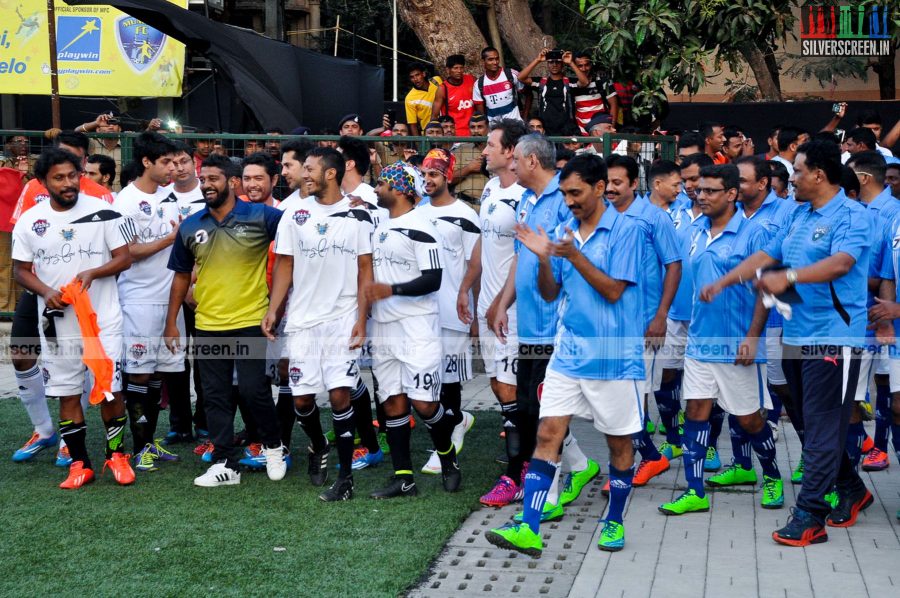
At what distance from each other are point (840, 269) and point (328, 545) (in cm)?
318

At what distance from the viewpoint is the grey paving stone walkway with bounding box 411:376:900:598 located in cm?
538

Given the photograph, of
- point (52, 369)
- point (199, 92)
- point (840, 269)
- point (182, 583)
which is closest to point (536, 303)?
point (840, 269)

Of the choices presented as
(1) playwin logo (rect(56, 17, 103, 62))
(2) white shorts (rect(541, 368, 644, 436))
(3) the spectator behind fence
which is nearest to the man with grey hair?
(2) white shorts (rect(541, 368, 644, 436))

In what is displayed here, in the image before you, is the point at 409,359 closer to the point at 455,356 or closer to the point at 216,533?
the point at 455,356

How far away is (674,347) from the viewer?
802cm

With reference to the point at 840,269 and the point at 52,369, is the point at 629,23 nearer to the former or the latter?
the point at 840,269

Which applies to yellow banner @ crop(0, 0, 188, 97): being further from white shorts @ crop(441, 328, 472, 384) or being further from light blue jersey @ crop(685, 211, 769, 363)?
light blue jersey @ crop(685, 211, 769, 363)

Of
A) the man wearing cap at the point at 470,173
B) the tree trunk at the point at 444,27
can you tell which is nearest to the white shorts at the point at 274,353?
the man wearing cap at the point at 470,173

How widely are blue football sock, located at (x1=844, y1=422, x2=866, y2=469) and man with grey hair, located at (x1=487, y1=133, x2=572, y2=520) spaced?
180cm

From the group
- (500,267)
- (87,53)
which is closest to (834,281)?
(500,267)

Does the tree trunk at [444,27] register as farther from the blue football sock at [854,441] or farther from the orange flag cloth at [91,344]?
the blue football sock at [854,441]

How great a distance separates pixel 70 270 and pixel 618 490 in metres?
3.96

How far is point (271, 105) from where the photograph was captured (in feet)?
44.4

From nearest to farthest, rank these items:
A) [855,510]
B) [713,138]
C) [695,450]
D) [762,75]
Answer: [855,510] → [695,450] → [713,138] → [762,75]
